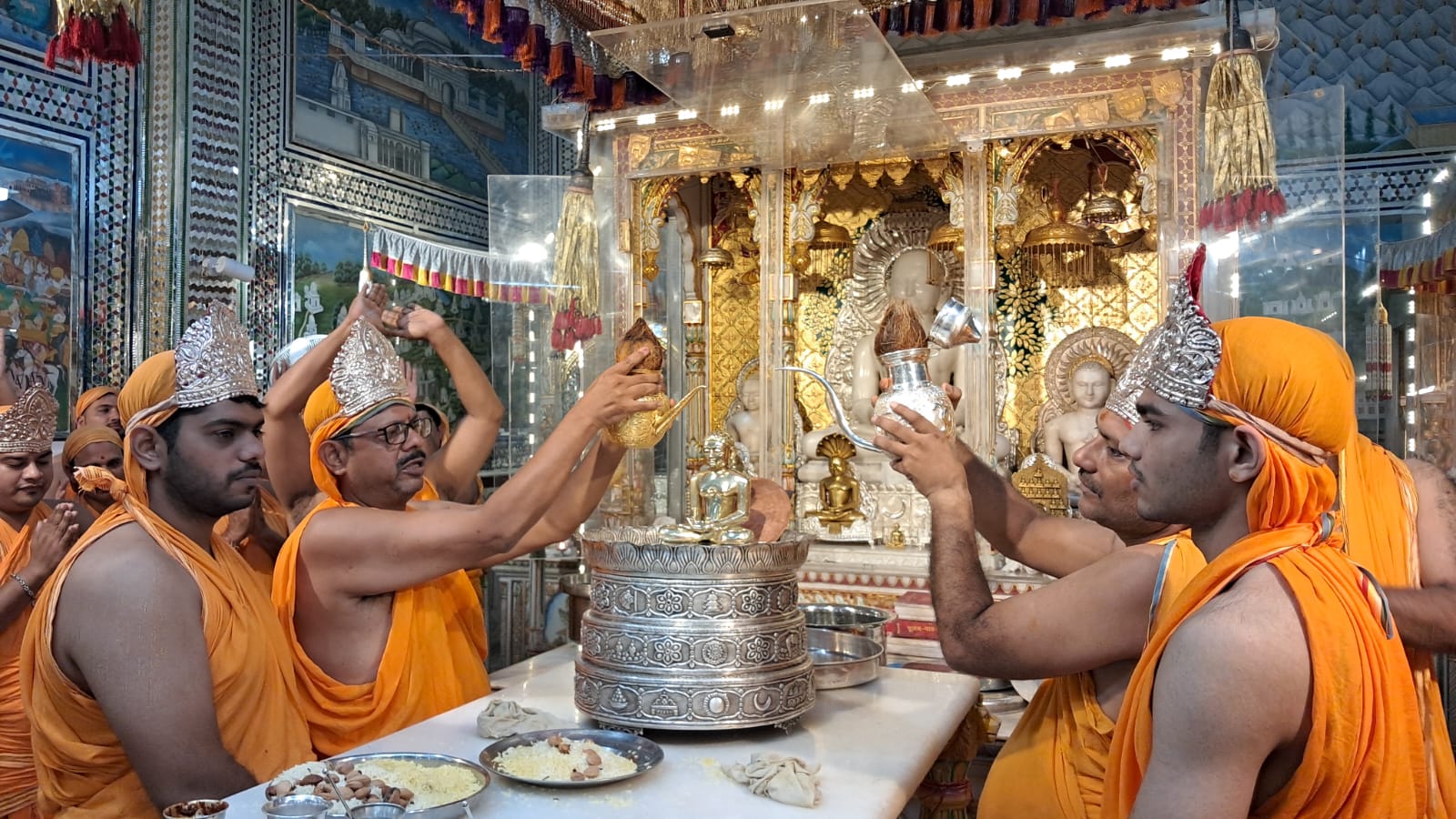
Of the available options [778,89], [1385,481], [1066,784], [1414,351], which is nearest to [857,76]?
[778,89]

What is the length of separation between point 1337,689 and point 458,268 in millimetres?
9685

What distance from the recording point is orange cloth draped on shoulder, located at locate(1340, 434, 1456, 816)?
2090 mm

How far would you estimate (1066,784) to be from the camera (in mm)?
2090

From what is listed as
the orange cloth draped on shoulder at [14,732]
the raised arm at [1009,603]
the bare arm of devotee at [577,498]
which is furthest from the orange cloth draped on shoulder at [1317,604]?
the orange cloth draped on shoulder at [14,732]

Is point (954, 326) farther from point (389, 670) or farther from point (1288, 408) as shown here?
point (389, 670)

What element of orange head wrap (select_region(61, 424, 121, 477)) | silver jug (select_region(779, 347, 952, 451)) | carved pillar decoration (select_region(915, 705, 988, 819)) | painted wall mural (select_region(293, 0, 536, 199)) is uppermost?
painted wall mural (select_region(293, 0, 536, 199))

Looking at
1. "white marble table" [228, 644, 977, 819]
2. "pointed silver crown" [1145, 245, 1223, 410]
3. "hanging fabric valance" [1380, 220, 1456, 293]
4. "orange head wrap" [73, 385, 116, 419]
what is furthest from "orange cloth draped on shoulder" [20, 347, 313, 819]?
"hanging fabric valance" [1380, 220, 1456, 293]

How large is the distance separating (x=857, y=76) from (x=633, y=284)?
2630 mm

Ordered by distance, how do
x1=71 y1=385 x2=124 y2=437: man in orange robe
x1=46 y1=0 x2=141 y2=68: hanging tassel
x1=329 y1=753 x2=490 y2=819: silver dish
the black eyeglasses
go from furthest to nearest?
x1=71 y1=385 x2=124 y2=437: man in orange robe, x1=46 y1=0 x2=141 y2=68: hanging tassel, the black eyeglasses, x1=329 y1=753 x2=490 y2=819: silver dish

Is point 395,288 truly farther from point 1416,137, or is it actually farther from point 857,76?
point 1416,137

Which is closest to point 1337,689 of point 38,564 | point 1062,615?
point 1062,615

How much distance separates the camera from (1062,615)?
1990mm

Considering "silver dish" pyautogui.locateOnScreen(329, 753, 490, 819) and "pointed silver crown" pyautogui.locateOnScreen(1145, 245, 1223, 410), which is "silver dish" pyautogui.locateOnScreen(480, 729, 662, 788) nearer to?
"silver dish" pyautogui.locateOnScreen(329, 753, 490, 819)

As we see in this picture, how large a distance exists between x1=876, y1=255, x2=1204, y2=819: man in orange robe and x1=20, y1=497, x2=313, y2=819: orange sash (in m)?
1.49
